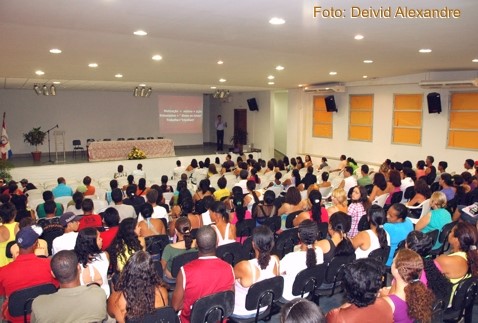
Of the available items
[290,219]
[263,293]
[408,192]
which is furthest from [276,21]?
[408,192]

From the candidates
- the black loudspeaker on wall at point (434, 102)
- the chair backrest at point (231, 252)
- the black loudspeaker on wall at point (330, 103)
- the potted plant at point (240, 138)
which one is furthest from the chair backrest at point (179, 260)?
the potted plant at point (240, 138)

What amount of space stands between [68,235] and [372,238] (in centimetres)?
327

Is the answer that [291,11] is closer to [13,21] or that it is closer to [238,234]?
[238,234]

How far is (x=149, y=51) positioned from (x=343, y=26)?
12.1 ft

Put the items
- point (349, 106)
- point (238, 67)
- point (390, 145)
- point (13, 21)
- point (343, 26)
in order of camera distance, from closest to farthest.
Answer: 1. point (13, 21)
2. point (343, 26)
3. point (238, 67)
4. point (390, 145)
5. point (349, 106)

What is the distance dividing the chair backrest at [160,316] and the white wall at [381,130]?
11.4 meters

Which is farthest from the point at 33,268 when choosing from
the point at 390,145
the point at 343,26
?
the point at 390,145

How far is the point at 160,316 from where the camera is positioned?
2.53 meters

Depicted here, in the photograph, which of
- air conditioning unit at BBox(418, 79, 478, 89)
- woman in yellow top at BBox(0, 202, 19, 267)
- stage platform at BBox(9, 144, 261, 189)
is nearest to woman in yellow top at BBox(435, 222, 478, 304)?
woman in yellow top at BBox(0, 202, 19, 267)

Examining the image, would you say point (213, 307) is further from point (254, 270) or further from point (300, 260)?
point (300, 260)

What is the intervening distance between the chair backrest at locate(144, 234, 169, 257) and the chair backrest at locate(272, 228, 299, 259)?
1.37m

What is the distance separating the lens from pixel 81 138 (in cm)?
1933

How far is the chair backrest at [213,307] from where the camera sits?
2908 millimetres

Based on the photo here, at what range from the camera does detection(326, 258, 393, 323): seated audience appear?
2.36 meters
